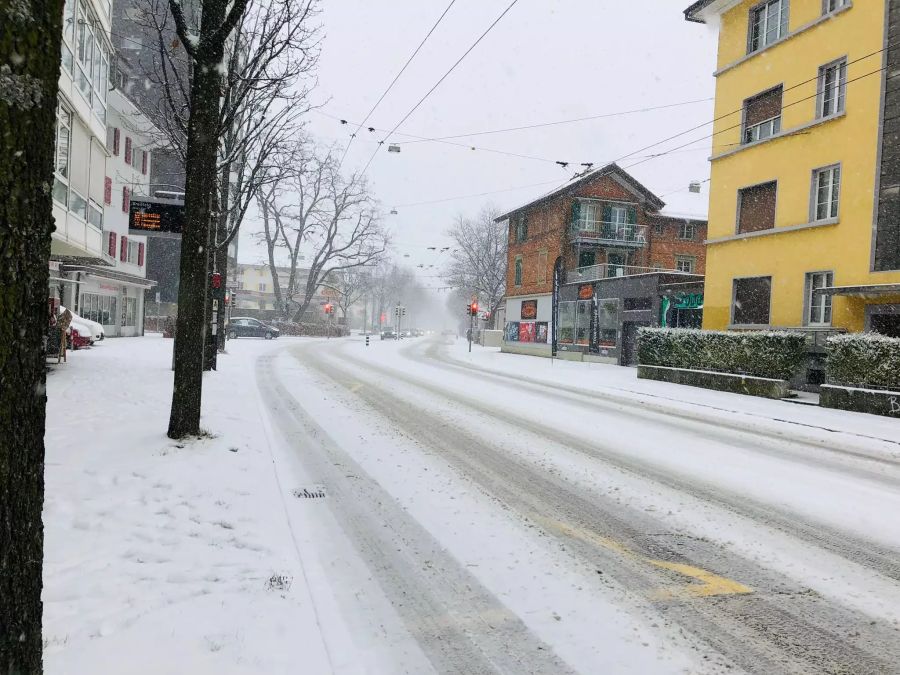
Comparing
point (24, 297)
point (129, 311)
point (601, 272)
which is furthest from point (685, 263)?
point (24, 297)

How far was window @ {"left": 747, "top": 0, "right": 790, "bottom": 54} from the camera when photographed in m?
19.3

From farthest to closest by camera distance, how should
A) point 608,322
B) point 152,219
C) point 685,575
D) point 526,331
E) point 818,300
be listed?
1. point 526,331
2. point 608,322
3. point 818,300
4. point 152,219
5. point 685,575

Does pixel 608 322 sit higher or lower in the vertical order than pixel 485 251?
lower

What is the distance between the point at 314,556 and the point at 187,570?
2.64 feet

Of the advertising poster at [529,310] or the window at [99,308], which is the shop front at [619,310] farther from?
the window at [99,308]

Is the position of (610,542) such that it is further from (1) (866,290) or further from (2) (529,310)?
(2) (529,310)

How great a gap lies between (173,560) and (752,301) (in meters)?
20.3

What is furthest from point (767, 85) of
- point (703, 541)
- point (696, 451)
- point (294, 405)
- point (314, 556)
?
point (314, 556)

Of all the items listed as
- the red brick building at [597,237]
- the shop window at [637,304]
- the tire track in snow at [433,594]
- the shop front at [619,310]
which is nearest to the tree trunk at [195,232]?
the tire track in snow at [433,594]

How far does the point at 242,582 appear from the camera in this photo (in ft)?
11.1

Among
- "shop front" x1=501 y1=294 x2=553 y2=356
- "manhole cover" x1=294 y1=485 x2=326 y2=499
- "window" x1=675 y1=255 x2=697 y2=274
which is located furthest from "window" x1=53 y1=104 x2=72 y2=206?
"window" x1=675 y1=255 x2=697 y2=274

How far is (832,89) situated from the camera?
17406 millimetres

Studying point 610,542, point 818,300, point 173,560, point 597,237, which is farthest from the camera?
point 597,237

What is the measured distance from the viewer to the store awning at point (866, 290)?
45.1 ft
